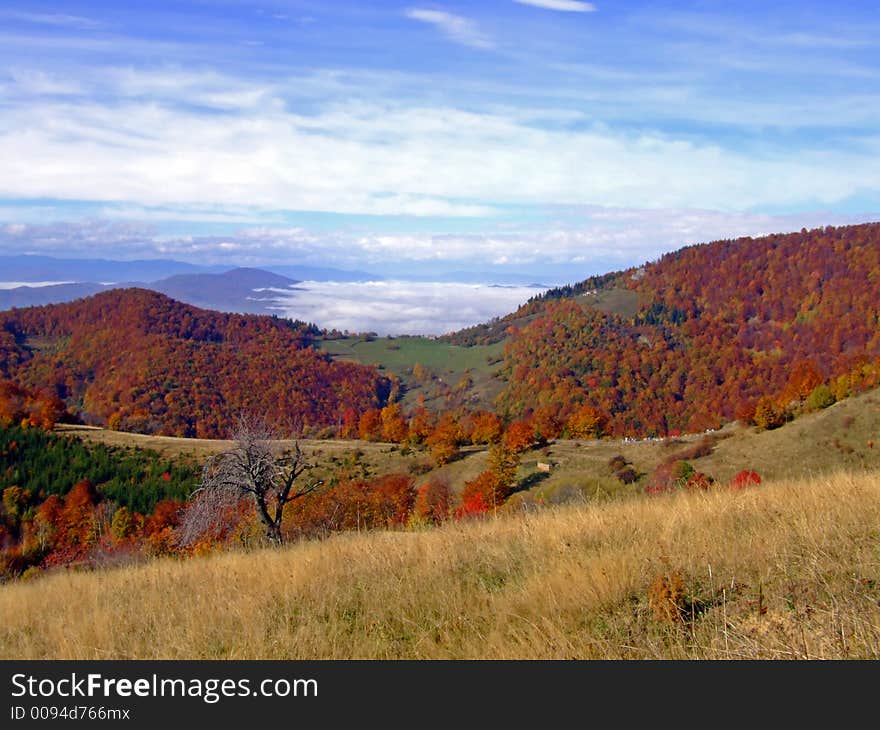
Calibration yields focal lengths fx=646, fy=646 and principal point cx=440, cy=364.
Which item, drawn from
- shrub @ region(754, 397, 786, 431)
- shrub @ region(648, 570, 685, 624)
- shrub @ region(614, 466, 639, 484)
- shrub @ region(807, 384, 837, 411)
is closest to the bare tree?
shrub @ region(648, 570, 685, 624)

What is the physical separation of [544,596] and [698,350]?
582ft

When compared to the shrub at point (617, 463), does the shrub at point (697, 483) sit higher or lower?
higher

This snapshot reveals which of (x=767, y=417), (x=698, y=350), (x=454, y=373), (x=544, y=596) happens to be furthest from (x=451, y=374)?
(x=544, y=596)

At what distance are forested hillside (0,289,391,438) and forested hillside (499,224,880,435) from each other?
46.8m

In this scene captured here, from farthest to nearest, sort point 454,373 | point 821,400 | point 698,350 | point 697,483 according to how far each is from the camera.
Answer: point 454,373 < point 698,350 < point 821,400 < point 697,483

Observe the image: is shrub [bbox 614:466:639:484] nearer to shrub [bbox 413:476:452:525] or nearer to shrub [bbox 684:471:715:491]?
shrub [bbox 413:476:452:525]

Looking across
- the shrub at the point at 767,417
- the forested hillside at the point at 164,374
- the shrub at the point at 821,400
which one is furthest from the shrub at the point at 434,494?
the forested hillside at the point at 164,374

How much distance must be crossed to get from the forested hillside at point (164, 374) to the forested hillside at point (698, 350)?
4681 cm

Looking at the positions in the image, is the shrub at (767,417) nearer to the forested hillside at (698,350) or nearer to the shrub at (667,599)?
the shrub at (667,599)

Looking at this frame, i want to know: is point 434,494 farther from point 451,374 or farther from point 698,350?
point 698,350

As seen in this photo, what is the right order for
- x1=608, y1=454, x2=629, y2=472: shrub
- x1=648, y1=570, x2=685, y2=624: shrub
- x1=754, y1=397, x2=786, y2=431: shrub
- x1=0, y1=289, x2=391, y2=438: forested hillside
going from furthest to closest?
x1=0, y1=289, x2=391, y2=438: forested hillside
x1=754, y1=397, x2=786, y2=431: shrub
x1=608, y1=454, x2=629, y2=472: shrub
x1=648, y1=570, x2=685, y2=624: shrub

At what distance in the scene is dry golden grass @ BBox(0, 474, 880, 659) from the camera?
4273mm

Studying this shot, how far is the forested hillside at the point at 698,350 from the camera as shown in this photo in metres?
143

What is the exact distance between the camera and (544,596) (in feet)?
16.5
